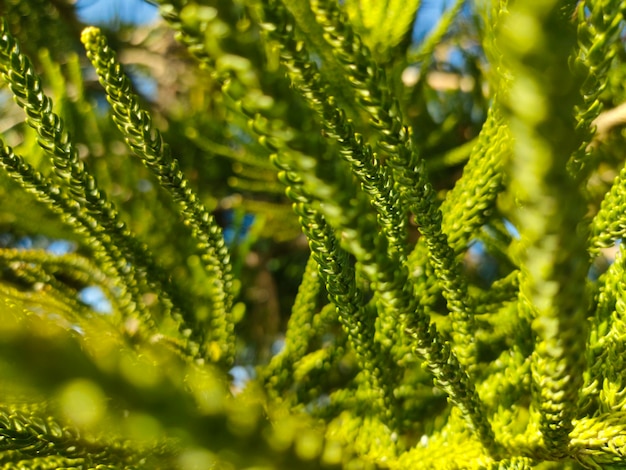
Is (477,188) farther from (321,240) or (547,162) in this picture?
(547,162)

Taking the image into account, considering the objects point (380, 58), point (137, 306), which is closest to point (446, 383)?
point (137, 306)

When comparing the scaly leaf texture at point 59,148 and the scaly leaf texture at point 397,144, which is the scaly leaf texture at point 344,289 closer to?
the scaly leaf texture at point 397,144

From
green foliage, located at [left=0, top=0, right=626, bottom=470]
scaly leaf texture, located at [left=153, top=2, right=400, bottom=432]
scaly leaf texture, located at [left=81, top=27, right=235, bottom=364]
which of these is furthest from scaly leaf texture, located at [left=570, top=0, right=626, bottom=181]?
scaly leaf texture, located at [left=81, top=27, right=235, bottom=364]

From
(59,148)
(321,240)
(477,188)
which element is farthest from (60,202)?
(477,188)

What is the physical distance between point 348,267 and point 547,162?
19 centimetres

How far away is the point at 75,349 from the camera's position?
155 millimetres

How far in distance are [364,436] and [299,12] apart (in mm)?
349

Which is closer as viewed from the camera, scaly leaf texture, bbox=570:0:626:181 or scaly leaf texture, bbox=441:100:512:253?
scaly leaf texture, bbox=570:0:626:181

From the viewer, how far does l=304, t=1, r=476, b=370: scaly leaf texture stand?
0.77 feet

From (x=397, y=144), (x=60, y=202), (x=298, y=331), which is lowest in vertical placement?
(x=298, y=331)

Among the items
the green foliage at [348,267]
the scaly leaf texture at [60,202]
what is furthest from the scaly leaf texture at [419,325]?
the scaly leaf texture at [60,202]

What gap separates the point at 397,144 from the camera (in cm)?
28

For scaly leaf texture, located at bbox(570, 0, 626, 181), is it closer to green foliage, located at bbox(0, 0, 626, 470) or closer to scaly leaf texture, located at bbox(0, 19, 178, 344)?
green foliage, located at bbox(0, 0, 626, 470)

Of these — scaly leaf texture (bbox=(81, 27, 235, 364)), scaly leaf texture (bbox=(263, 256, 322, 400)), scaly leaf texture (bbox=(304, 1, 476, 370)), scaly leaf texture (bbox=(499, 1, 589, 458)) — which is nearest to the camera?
scaly leaf texture (bbox=(499, 1, 589, 458))
